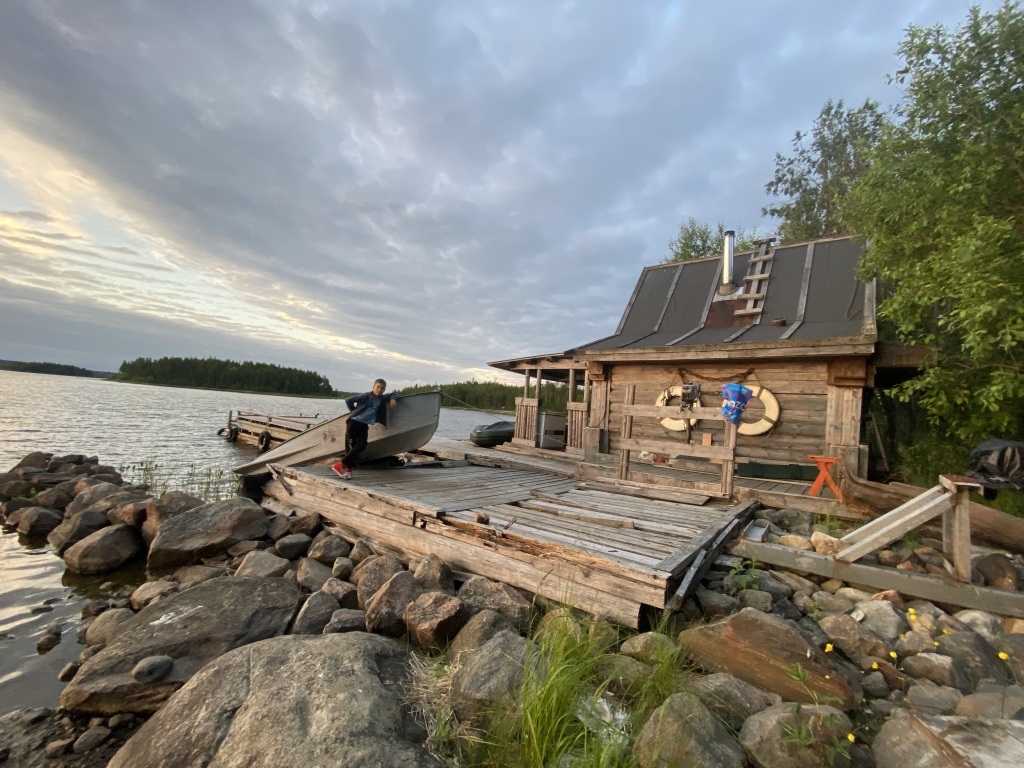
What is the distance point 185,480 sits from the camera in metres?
11.4

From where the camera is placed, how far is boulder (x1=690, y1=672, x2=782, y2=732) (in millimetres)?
2650

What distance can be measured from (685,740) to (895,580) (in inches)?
121

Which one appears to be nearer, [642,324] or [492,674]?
[492,674]

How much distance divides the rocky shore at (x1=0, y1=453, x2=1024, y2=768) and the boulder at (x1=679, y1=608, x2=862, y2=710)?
0.03 feet

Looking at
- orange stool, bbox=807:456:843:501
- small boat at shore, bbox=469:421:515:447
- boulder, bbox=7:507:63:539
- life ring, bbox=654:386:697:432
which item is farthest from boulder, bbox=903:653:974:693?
small boat at shore, bbox=469:421:515:447

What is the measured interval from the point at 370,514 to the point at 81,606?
10.3ft

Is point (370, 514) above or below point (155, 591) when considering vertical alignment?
above

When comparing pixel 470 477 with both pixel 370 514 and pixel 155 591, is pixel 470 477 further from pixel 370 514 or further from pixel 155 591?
pixel 155 591

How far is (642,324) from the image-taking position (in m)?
11.7

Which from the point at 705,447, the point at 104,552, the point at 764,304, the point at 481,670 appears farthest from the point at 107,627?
the point at 764,304

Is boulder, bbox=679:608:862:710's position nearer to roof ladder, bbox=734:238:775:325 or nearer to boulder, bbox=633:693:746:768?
boulder, bbox=633:693:746:768

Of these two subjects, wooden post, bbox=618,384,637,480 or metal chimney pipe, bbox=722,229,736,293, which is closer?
wooden post, bbox=618,384,637,480

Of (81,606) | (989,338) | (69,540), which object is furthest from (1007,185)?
(69,540)

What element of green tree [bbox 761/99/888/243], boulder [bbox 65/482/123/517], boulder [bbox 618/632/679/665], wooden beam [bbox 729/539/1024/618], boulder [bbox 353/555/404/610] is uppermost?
green tree [bbox 761/99/888/243]
